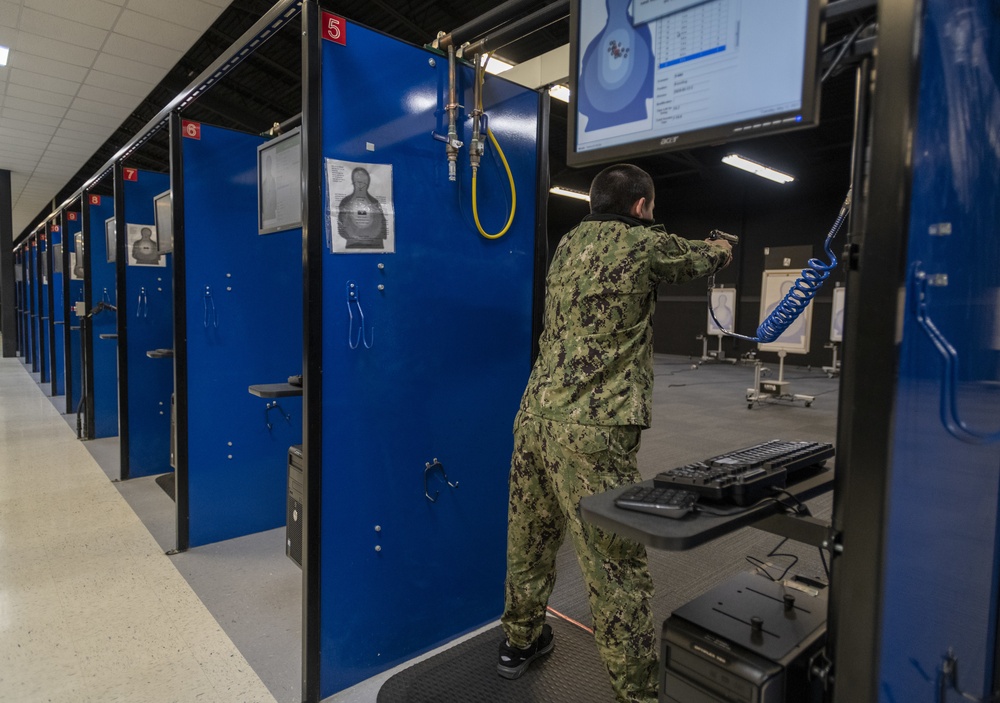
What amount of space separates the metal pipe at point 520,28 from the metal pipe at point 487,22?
0.8 inches

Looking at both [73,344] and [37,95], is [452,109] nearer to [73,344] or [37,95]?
[73,344]

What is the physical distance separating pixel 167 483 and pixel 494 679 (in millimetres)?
3010

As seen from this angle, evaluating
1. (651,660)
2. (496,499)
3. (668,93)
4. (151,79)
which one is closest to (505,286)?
(496,499)

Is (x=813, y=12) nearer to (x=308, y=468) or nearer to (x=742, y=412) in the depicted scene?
(x=308, y=468)

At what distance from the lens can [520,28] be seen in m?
1.72

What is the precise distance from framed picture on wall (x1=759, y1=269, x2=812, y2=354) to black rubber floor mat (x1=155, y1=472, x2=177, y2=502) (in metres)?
6.85

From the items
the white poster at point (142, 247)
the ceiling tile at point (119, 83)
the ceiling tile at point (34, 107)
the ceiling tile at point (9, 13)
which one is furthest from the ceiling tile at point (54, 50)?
the white poster at point (142, 247)

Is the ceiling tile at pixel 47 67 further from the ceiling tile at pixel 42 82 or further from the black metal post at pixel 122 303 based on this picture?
the black metal post at pixel 122 303

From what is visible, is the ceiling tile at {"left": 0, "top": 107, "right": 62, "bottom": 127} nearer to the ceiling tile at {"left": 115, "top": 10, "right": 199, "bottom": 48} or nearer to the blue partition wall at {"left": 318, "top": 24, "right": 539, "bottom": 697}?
the ceiling tile at {"left": 115, "top": 10, "right": 199, "bottom": 48}

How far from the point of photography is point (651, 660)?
59.1 inches

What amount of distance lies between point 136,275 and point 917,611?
4.43m

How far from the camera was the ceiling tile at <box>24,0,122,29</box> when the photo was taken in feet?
14.9

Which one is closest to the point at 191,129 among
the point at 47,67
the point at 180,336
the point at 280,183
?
the point at 280,183

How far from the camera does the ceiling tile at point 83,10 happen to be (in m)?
4.55
